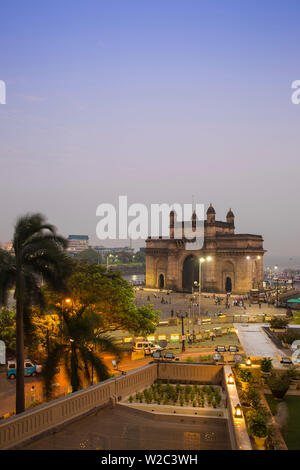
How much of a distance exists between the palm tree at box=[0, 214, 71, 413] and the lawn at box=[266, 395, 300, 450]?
9.62 metres

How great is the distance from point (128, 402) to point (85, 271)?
14433 mm

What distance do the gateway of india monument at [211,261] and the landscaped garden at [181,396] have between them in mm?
55569

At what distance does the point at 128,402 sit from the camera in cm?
1512

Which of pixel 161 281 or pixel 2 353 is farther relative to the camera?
pixel 161 281

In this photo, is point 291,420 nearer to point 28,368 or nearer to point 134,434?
point 134,434

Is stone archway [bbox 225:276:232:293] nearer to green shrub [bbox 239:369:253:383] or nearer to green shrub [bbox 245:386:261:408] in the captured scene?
green shrub [bbox 239:369:253:383]

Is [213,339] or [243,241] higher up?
[243,241]

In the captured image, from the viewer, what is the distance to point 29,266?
16.4 meters

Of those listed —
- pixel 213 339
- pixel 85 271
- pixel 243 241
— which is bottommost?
pixel 213 339

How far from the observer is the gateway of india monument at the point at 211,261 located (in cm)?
7856

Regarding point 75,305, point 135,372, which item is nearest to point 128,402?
point 135,372

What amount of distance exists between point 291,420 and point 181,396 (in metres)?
4.02

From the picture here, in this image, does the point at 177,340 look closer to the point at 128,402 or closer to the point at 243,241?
the point at 128,402

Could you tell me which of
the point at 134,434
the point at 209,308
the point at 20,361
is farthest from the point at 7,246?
the point at 209,308
